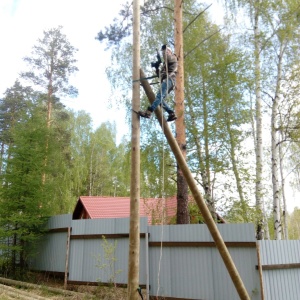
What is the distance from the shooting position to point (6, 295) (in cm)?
701

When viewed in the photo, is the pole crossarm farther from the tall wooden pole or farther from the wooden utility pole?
the wooden utility pole

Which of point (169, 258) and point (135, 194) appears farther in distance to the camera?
point (169, 258)

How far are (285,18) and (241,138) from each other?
447cm

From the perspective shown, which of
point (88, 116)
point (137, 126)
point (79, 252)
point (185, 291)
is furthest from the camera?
point (88, 116)

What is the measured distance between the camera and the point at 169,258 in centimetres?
703

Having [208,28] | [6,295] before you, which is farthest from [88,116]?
[6,295]

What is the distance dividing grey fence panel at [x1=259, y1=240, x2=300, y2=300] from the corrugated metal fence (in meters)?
0.03

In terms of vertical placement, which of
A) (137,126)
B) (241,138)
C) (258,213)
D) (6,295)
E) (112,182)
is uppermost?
(112,182)

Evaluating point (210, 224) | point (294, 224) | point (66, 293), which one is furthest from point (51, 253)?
point (294, 224)

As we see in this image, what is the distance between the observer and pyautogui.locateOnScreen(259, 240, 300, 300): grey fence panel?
5.88 metres

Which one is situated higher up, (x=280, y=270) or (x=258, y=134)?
(x=258, y=134)

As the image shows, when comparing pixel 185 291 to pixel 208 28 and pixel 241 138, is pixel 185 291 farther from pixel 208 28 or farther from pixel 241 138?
pixel 208 28

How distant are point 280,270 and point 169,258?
231cm

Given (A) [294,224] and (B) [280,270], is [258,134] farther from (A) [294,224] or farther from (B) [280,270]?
(A) [294,224]
